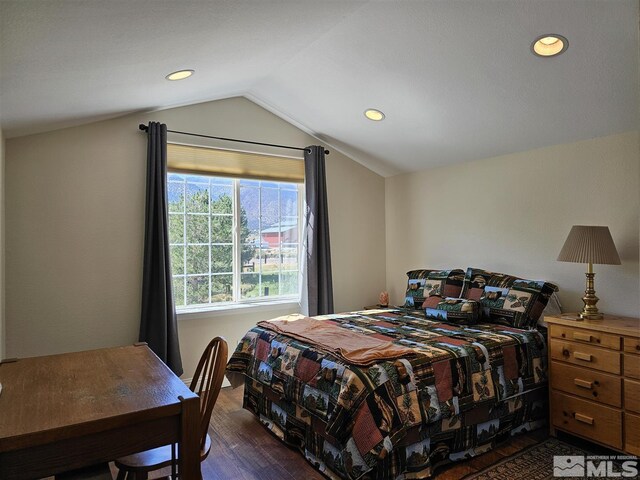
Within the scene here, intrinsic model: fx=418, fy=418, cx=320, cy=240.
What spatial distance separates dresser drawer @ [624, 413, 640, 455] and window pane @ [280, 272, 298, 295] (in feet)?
9.51

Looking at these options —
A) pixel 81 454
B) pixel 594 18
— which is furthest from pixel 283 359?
pixel 594 18

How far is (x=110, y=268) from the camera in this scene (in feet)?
10.9

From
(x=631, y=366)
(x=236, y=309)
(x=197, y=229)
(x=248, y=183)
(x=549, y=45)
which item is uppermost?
(x=549, y=45)

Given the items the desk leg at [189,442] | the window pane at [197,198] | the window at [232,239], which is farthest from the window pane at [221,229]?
the desk leg at [189,442]

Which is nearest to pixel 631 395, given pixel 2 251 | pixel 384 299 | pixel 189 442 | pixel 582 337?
pixel 582 337

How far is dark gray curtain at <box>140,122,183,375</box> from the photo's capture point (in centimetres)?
332

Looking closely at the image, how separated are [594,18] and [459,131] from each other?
4.63 ft

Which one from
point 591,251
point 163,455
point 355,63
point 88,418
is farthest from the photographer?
point 355,63

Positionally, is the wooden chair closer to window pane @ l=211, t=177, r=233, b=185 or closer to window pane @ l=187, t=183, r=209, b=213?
window pane @ l=187, t=183, r=209, b=213

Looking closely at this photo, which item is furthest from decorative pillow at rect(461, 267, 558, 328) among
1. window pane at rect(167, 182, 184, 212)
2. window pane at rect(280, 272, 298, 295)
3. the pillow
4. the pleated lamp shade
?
window pane at rect(167, 182, 184, 212)

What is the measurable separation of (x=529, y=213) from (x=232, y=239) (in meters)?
2.63

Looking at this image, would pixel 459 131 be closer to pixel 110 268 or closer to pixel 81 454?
pixel 110 268

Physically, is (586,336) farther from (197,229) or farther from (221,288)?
(197,229)

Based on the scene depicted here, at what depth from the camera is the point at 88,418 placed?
1.27 meters
